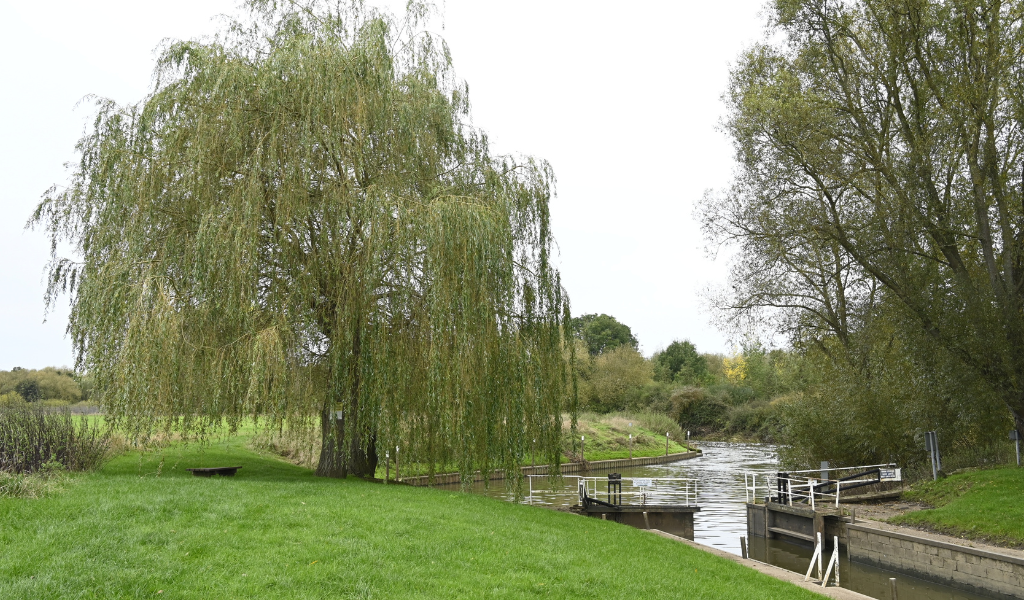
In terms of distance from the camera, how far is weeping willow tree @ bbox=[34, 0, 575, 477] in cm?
1115

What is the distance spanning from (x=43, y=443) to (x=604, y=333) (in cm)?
7408

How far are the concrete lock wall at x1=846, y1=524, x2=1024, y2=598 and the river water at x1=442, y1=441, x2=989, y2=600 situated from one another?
172 millimetres

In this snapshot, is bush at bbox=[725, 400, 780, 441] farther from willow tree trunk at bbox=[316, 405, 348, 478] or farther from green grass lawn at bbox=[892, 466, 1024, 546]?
willow tree trunk at bbox=[316, 405, 348, 478]

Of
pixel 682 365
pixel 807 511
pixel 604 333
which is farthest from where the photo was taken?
pixel 604 333

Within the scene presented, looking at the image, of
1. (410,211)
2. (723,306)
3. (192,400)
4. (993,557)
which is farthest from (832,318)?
(192,400)

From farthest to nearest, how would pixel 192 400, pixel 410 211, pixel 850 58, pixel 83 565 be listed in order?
pixel 850 58
pixel 410 211
pixel 192 400
pixel 83 565

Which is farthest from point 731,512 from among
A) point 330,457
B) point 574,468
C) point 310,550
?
point 310,550

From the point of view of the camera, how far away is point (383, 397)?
1170 centimetres

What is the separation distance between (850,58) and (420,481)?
18.2 meters

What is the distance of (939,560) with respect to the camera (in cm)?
1226

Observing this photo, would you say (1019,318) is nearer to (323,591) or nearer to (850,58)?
(850,58)

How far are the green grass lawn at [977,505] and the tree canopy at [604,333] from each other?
208 ft

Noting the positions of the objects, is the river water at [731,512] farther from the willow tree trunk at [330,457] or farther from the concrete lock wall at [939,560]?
the willow tree trunk at [330,457]

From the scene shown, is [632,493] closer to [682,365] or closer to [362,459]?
[362,459]
